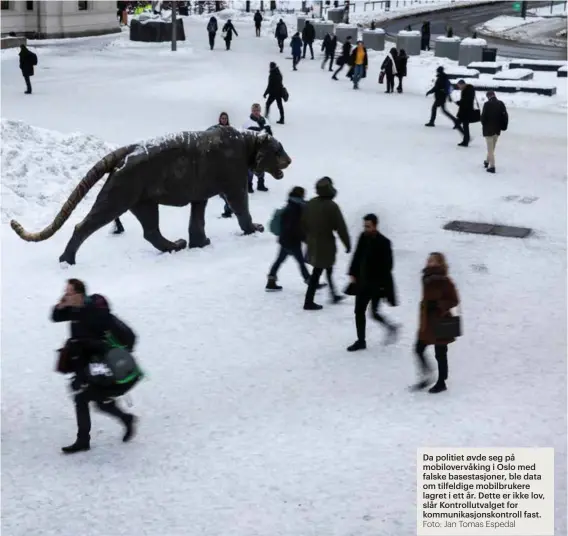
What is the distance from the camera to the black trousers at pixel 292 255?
11578mm

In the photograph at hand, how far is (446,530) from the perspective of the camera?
692 centimetres

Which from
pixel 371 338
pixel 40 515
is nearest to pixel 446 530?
pixel 40 515

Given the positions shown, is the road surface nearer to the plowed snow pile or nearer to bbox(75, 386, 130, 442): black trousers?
the plowed snow pile

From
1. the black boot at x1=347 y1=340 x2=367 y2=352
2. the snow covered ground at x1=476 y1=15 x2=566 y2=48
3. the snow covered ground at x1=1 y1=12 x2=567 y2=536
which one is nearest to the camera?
the snow covered ground at x1=1 y1=12 x2=567 y2=536

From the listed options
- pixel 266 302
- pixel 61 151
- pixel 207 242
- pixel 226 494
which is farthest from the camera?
pixel 61 151

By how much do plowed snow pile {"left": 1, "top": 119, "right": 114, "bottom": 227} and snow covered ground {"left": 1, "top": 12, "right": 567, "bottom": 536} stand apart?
0.04m

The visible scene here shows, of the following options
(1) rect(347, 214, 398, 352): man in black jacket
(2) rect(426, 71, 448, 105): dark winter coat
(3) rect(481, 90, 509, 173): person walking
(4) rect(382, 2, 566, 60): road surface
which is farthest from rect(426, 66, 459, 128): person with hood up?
(4) rect(382, 2, 566, 60): road surface

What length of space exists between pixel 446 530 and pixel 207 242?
750 cm

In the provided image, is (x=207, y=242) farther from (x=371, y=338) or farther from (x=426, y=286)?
(x=426, y=286)

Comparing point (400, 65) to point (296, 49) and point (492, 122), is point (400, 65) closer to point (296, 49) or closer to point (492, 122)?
point (296, 49)

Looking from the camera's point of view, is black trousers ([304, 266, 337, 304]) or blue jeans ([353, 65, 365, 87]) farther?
blue jeans ([353, 65, 365, 87])

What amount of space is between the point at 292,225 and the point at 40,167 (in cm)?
663

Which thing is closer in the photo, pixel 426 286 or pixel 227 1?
pixel 426 286

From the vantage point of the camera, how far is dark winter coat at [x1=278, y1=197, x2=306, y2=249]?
11305 millimetres
